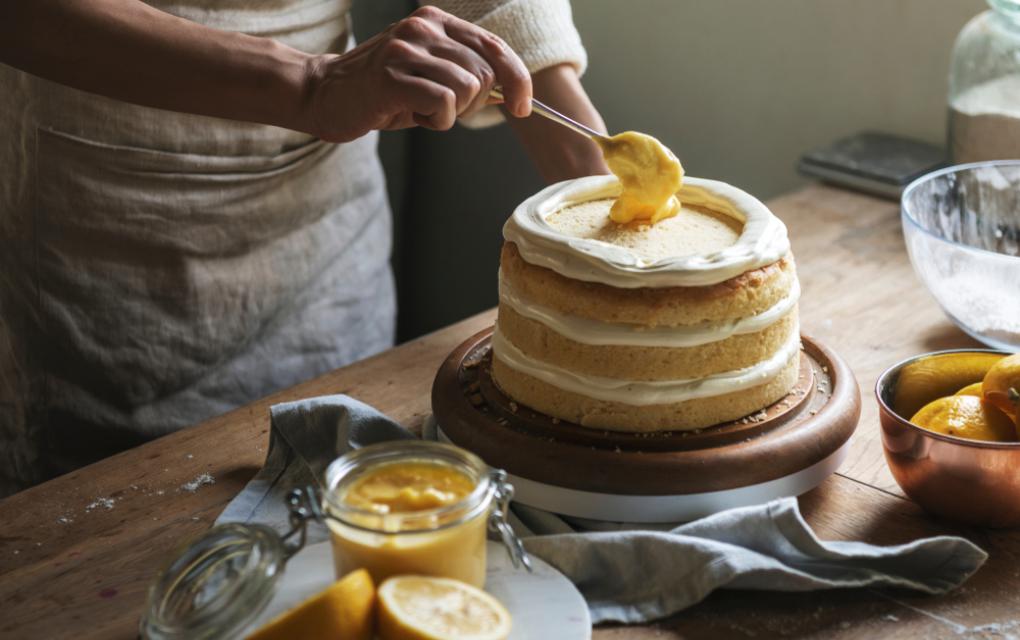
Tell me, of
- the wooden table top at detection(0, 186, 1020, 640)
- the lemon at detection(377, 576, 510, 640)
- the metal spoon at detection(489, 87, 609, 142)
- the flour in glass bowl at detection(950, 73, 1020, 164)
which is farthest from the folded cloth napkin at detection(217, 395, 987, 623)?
the flour in glass bowl at detection(950, 73, 1020, 164)

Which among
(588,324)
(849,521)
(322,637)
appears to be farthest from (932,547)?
(322,637)

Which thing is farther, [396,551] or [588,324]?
[588,324]

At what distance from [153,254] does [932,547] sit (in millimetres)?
995

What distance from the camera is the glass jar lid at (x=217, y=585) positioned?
0.81 m

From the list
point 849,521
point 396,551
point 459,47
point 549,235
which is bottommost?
point 849,521

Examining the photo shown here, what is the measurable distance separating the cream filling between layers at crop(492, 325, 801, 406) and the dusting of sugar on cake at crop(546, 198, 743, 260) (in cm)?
11

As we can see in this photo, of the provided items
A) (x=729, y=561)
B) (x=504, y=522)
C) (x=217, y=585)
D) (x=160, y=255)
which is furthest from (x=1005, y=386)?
(x=160, y=255)

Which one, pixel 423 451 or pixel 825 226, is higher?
pixel 423 451

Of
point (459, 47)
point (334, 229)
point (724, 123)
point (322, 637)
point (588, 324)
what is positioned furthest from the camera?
point (724, 123)

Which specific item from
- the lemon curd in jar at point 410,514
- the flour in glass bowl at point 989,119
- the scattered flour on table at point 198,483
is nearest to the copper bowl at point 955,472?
the lemon curd in jar at point 410,514

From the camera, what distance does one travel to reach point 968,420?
3.32ft

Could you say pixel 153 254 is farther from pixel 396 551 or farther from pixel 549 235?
pixel 396 551

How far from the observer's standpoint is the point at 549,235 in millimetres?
1035

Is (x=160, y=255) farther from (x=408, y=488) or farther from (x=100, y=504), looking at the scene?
(x=408, y=488)
